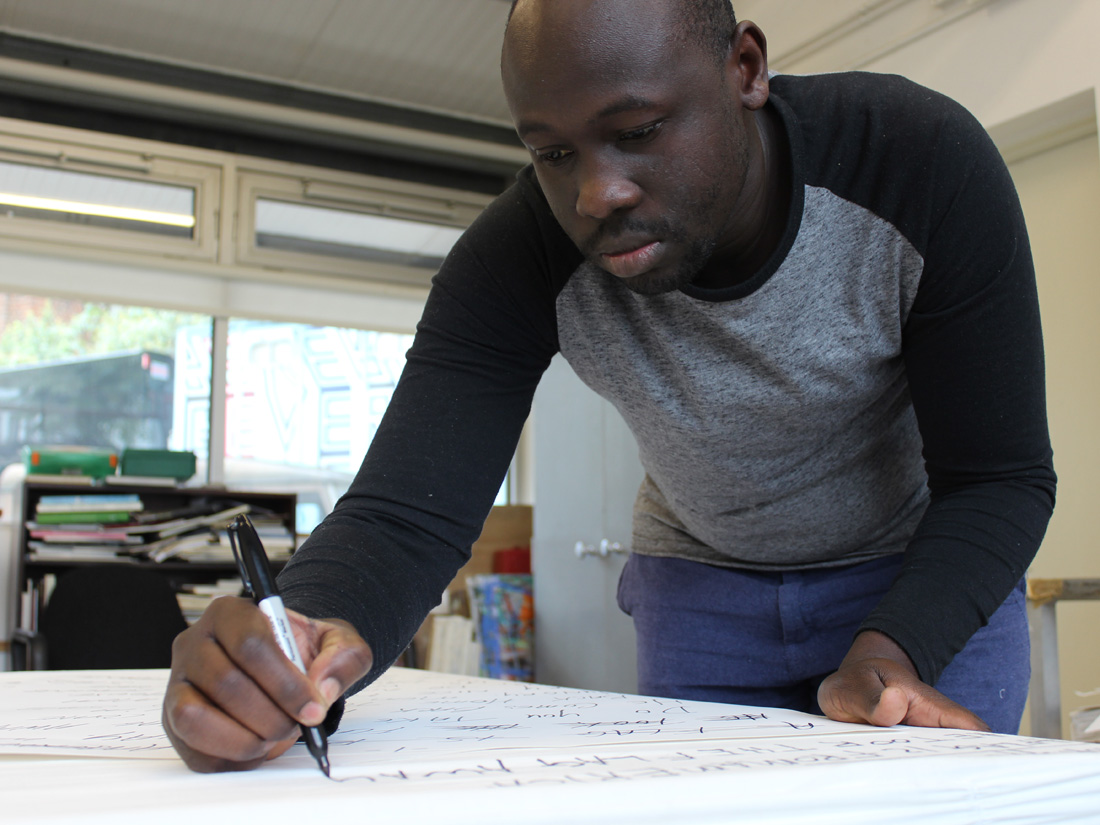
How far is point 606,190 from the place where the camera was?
72 centimetres

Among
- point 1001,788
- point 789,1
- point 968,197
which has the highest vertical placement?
point 789,1

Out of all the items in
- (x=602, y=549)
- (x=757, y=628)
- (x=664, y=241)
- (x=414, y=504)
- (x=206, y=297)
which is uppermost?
(x=206, y=297)

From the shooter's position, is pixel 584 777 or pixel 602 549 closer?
pixel 584 777

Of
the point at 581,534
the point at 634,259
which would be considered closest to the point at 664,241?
the point at 634,259

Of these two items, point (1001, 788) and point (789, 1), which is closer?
point (1001, 788)

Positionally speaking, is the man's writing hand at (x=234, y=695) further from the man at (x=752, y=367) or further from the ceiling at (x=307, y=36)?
the ceiling at (x=307, y=36)

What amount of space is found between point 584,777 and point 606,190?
0.45 meters

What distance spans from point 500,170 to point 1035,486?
4.55 m

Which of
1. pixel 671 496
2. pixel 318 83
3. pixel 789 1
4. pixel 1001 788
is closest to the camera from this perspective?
pixel 1001 788

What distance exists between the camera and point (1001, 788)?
0.41 meters

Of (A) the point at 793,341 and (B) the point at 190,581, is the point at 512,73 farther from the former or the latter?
(B) the point at 190,581

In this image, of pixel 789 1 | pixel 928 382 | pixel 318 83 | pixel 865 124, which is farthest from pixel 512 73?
pixel 318 83

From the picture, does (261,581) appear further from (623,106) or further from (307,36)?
(307,36)

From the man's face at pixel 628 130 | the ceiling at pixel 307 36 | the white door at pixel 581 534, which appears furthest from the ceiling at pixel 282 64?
the man's face at pixel 628 130
